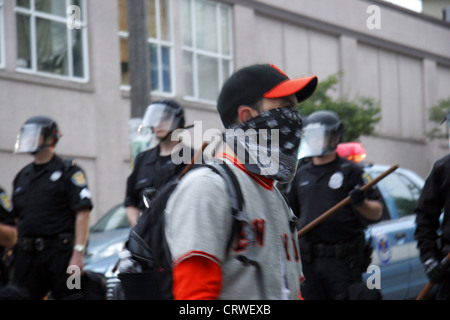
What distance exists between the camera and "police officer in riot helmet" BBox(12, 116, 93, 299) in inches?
250

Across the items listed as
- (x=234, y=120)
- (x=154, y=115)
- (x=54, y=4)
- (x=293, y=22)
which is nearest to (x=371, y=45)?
(x=293, y=22)

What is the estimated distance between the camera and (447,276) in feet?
15.5

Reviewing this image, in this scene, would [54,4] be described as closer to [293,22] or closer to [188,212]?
[293,22]

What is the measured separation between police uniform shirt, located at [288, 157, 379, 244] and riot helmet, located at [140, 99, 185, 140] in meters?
1.12

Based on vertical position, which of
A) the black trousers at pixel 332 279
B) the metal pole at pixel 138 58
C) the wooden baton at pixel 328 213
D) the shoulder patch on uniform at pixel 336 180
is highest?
the metal pole at pixel 138 58

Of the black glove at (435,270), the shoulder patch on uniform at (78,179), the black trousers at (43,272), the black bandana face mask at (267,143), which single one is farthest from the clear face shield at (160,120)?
the black bandana face mask at (267,143)

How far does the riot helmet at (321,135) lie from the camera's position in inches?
247

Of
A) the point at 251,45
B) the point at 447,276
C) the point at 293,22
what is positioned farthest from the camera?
the point at 293,22

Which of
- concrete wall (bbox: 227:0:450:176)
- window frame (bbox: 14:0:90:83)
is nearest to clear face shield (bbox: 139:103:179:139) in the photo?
window frame (bbox: 14:0:90:83)

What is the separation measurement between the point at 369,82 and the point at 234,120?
2490cm

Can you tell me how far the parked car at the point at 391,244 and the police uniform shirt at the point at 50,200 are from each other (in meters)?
0.92

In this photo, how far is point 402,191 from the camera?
8.44m

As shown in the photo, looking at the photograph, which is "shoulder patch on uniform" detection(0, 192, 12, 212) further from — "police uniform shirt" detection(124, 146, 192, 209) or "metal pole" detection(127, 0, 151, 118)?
"metal pole" detection(127, 0, 151, 118)

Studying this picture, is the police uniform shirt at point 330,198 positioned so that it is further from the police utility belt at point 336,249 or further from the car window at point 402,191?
the car window at point 402,191
